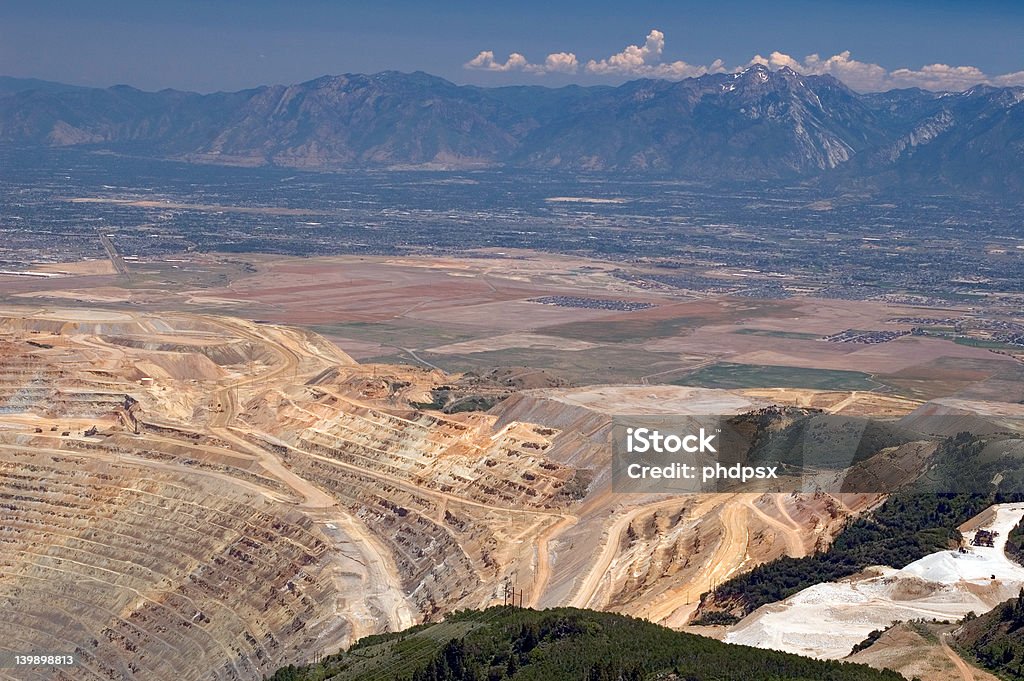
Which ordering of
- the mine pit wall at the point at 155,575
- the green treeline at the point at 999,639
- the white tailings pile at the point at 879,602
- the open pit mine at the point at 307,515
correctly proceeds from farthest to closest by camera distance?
the mine pit wall at the point at 155,575, the open pit mine at the point at 307,515, the white tailings pile at the point at 879,602, the green treeline at the point at 999,639

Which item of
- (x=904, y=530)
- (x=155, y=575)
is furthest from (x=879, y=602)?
(x=155, y=575)

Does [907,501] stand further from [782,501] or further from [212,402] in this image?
[212,402]

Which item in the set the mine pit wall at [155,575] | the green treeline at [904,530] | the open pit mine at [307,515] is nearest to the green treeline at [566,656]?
the open pit mine at [307,515]

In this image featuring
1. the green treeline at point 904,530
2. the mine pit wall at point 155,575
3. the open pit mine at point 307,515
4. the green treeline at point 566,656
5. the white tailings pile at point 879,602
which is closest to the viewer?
the green treeline at point 566,656

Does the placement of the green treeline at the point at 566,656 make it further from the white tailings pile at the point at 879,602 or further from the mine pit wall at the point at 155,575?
the mine pit wall at the point at 155,575

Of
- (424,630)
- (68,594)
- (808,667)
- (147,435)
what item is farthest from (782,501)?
(147,435)

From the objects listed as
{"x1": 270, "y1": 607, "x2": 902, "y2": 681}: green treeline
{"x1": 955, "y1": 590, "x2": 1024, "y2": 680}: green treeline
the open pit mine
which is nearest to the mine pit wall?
the open pit mine
